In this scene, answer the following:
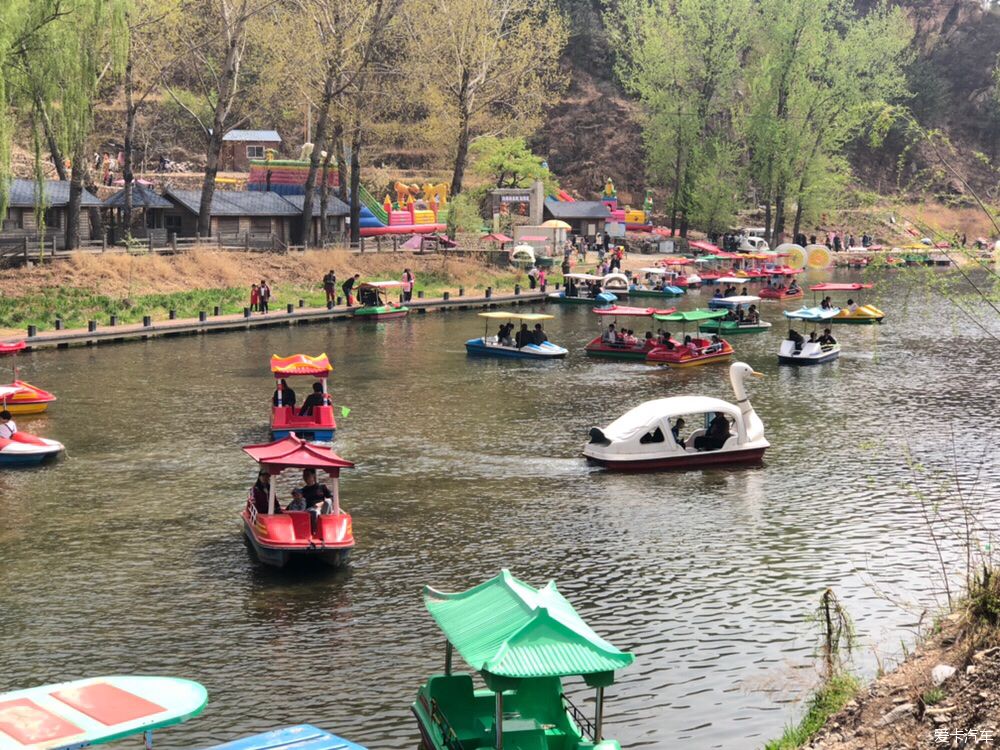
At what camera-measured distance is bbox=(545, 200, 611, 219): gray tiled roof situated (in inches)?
4082

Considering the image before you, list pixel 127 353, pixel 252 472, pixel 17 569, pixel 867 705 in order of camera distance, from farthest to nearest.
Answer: pixel 127 353, pixel 252 472, pixel 17 569, pixel 867 705

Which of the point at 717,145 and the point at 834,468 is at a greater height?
the point at 717,145

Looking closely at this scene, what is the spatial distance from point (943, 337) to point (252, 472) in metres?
40.1

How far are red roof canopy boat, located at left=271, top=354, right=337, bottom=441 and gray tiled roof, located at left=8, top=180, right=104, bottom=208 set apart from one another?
35.3 metres

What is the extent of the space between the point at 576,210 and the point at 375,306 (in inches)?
1669

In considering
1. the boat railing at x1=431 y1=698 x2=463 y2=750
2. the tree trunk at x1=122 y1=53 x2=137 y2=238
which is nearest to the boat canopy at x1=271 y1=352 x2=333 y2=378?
the boat railing at x1=431 y1=698 x2=463 y2=750

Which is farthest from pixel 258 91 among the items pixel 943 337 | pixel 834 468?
pixel 834 468

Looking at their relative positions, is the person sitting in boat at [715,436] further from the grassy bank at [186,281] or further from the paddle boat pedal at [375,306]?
the grassy bank at [186,281]

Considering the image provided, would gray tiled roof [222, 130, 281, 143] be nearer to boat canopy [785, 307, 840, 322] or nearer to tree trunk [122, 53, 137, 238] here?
tree trunk [122, 53, 137, 238]

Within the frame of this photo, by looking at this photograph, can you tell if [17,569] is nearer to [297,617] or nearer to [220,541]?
[220,541]

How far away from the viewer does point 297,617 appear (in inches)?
866

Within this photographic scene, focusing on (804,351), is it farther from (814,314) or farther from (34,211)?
(34,211)

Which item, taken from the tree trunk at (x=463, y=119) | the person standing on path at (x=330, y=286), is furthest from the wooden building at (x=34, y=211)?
the tree trunk at (x=463, y=119)

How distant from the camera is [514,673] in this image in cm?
1445
